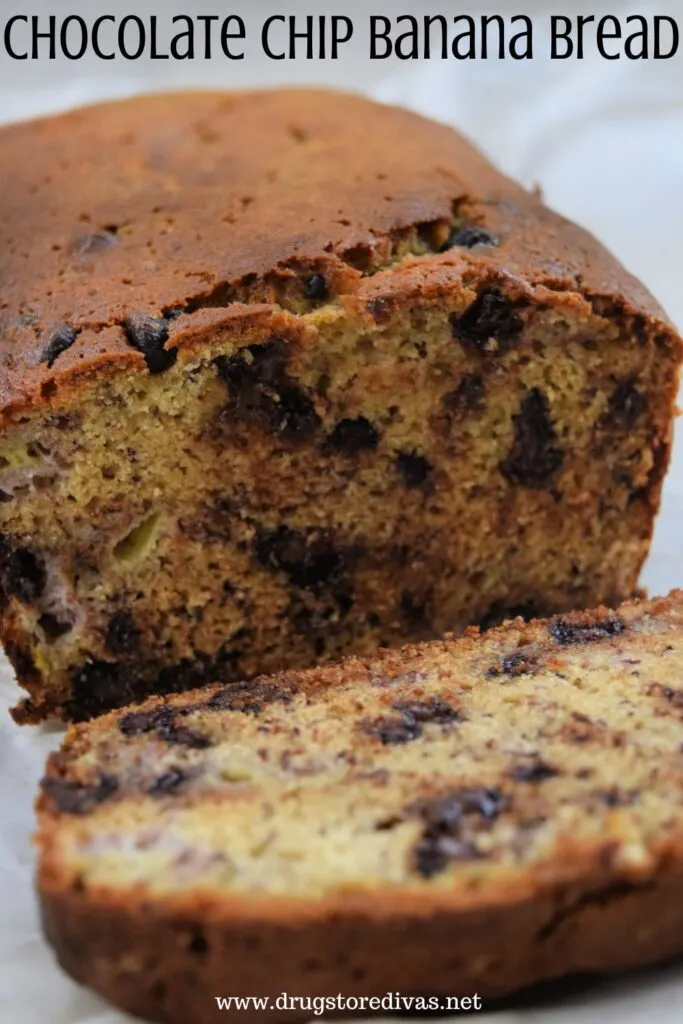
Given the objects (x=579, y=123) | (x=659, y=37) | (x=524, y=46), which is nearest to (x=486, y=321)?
(x=579, y=123)

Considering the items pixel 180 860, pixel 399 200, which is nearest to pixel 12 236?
pixel 399 200

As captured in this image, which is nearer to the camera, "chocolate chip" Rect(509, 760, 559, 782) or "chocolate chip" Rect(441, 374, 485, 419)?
"chocolate chip" Rect(509, 760, 559, 782)

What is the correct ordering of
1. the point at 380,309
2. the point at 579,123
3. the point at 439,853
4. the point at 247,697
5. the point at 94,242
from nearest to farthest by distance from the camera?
the point at 439,853
the point at 247,697
the point at 380,309
the point at 94,242
the point at 579,123

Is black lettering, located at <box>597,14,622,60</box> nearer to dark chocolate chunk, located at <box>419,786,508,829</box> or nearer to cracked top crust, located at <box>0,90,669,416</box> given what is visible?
cracked top crust, located at <box>0,90,669,416</box>

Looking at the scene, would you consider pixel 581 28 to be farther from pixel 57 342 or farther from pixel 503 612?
pixel 57 342

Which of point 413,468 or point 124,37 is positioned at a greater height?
point 124,37

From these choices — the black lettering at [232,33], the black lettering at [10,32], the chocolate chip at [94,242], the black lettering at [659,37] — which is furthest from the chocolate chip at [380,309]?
the black lettering at [10,32]

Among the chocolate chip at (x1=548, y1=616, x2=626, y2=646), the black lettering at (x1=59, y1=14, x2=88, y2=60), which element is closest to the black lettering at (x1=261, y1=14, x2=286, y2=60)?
the black lettering at (x1=59, y1=14, x2=88, y2=60)
